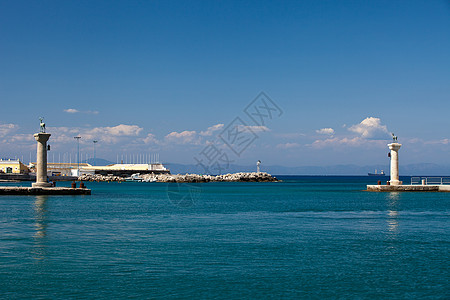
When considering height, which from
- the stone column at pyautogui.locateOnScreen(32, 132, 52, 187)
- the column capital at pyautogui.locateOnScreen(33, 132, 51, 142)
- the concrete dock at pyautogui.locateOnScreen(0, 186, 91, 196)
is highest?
the column capital at pyautogui.locateOnScreen(33, 132, 51, 142)

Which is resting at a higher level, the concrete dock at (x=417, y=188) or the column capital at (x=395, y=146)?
the column capital at (x=395, y=146)

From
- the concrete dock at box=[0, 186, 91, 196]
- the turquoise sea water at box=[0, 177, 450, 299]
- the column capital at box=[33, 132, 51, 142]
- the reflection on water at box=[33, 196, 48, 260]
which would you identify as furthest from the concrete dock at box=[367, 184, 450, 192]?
the reflection on water at box=[33, 196, 48, 260]

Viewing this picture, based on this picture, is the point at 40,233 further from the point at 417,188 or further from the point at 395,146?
the point at 417,188

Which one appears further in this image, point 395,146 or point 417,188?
point 417,188

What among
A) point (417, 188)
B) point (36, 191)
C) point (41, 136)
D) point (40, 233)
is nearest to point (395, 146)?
point (417, 188)

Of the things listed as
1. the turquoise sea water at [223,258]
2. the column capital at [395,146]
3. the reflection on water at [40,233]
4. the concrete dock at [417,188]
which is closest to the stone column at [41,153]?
the reflection on water at [40,233]

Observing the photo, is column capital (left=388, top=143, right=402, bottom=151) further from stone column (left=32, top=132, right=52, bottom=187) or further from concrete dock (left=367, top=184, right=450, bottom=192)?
stone column (left=32, top=132, right=52, bottom=187)

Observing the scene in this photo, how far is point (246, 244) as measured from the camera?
24500 millimetres

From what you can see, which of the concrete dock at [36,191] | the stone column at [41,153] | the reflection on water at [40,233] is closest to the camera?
the reflection on water at [40,233]

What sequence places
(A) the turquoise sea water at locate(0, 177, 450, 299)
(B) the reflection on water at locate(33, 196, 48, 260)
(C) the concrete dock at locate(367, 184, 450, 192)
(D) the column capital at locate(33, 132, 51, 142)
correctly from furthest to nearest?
(C) the concrete dock at locate(367, 184, 450, 192)
(D) the column capital at locate(33, 132, 51, 142)
(B) the reflection on water at locate(33, 196, 48, 260)
(A) the turquoise sea water at locate(0, 177, 450, 299)

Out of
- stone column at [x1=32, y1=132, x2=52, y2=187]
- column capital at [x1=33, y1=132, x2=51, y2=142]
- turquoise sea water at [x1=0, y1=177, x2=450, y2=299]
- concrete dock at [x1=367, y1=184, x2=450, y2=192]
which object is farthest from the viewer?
concrete dock at [x1=367, y1=184, x2=450, y2=192]

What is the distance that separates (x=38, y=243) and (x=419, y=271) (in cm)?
1699

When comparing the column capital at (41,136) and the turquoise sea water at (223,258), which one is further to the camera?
the column capital at (41,136)

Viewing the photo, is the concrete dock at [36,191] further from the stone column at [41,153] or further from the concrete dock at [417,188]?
the concrete dock at [417,188]
